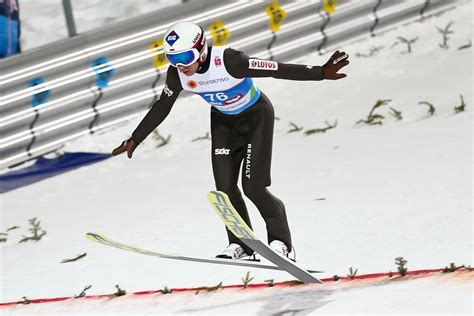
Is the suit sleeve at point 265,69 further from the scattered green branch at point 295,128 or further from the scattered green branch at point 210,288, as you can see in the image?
the scattered green branch at point 295,128

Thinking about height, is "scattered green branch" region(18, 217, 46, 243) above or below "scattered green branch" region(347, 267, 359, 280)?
above

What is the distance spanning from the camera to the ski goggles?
5590mm

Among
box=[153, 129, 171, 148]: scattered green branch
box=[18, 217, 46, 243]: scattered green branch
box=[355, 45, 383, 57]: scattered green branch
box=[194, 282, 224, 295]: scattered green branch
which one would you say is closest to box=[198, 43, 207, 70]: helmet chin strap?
box=[194, 282, 224, 295]: scattered green branch

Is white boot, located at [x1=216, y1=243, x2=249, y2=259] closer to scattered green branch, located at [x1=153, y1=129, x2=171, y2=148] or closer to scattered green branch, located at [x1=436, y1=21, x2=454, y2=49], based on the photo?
scattered green branch, located at [x1=153, y1=129, x2=171, y2=148]

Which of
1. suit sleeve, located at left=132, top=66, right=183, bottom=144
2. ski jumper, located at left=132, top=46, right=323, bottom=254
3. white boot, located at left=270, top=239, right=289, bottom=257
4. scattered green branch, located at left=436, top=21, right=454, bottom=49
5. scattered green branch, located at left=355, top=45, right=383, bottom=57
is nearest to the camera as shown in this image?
ski jumper, located at left=132, top=46, right=323, bottom=254

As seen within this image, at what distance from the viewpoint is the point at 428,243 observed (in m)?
6.40

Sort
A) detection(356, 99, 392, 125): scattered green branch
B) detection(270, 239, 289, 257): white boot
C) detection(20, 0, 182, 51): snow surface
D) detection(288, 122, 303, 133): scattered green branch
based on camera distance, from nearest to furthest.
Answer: detection(270, 239, 289, 257): white boot < detection(356, 99, 392, 125): scattered green branch < detection(288, 122, 303, 133): scattered green branch < detection(20, 0, 182, 51): snow surface

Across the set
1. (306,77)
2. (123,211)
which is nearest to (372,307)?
(306,77)

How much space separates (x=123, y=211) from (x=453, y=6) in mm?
5967

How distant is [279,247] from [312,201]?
1.68 metres

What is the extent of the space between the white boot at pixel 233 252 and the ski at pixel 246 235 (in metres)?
0.32

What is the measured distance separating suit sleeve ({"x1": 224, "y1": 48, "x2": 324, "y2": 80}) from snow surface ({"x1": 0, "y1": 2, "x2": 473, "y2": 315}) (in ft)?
3.82

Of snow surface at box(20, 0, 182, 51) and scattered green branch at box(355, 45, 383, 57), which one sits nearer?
snow surface at box(20, 0, 182, 51)

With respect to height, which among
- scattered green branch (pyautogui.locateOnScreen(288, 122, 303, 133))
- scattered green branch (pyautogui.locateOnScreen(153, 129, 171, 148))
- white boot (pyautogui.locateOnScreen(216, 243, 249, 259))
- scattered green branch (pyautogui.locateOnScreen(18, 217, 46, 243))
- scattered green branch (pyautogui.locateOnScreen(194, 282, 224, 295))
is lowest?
scattered green branch (pyautogui.locateOnScreen(194, 282, 224, 295))
